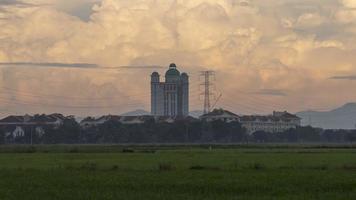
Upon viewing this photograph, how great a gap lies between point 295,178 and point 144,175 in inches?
321

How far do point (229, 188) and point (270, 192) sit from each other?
2312 millimetres

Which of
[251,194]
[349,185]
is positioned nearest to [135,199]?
[251,194]

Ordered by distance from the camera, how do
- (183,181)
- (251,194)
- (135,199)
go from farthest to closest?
(183,181)
(251,194)
(135,199)

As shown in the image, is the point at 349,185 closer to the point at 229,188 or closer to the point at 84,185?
the point at 229,188

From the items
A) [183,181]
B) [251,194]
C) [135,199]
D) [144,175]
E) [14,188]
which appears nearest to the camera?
[135,199]

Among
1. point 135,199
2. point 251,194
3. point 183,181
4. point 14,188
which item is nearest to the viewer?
point 135,199

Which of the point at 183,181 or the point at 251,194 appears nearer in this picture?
the point at 251,194

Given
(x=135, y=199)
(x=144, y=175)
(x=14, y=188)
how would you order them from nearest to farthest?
(x=135, y=199) < (x=14, y=188) < (x=144, y=175)

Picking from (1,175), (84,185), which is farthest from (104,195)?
(1,175)

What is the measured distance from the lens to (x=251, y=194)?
30172mm

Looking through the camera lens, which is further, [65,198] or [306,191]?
[306,191]

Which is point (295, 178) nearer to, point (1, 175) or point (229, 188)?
point (229, 188)

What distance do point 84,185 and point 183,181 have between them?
4864mm

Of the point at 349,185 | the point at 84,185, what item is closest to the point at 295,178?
the point at 349,185
